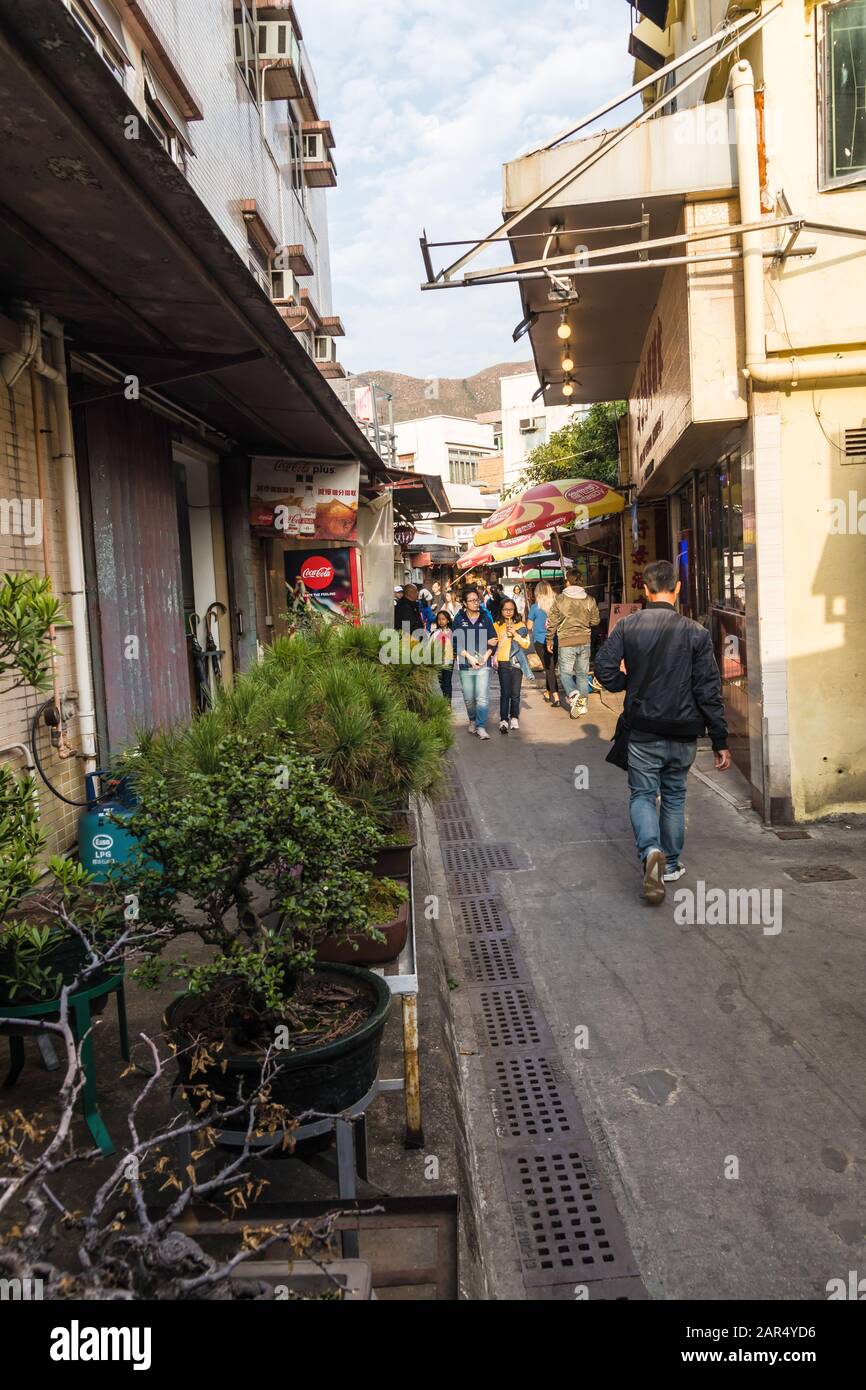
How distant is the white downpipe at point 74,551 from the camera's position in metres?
5.95

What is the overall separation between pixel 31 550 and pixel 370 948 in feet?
10.5

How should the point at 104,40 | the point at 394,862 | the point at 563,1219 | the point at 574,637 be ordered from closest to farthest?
1. the point at 563,1219
2. the point at 394,862
3. the point at 104,40
4. the point at 574,637

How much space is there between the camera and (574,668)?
1328 cm

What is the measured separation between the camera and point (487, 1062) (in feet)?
14.7

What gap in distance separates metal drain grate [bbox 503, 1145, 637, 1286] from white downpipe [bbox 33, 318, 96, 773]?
3.78 metres

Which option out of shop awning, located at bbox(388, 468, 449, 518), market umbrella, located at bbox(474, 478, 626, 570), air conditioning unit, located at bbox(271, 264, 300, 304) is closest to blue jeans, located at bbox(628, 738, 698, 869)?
shop awning, located at bbox(388, 468, 449, 518)

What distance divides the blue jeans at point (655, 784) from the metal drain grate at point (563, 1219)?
2706mm

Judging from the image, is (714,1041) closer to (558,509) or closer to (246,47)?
(558,509)

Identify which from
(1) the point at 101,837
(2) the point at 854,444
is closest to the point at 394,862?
(1) the point at 101,837

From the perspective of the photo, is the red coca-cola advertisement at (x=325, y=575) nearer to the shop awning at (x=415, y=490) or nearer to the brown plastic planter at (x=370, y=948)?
the shop awning at (x=415, y=490)

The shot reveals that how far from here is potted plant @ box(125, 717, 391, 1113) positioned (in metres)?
2.80

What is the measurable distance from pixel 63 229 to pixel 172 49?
25.0 feet

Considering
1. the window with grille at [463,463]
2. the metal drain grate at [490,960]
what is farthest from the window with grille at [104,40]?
the window with grille at [463,463]
